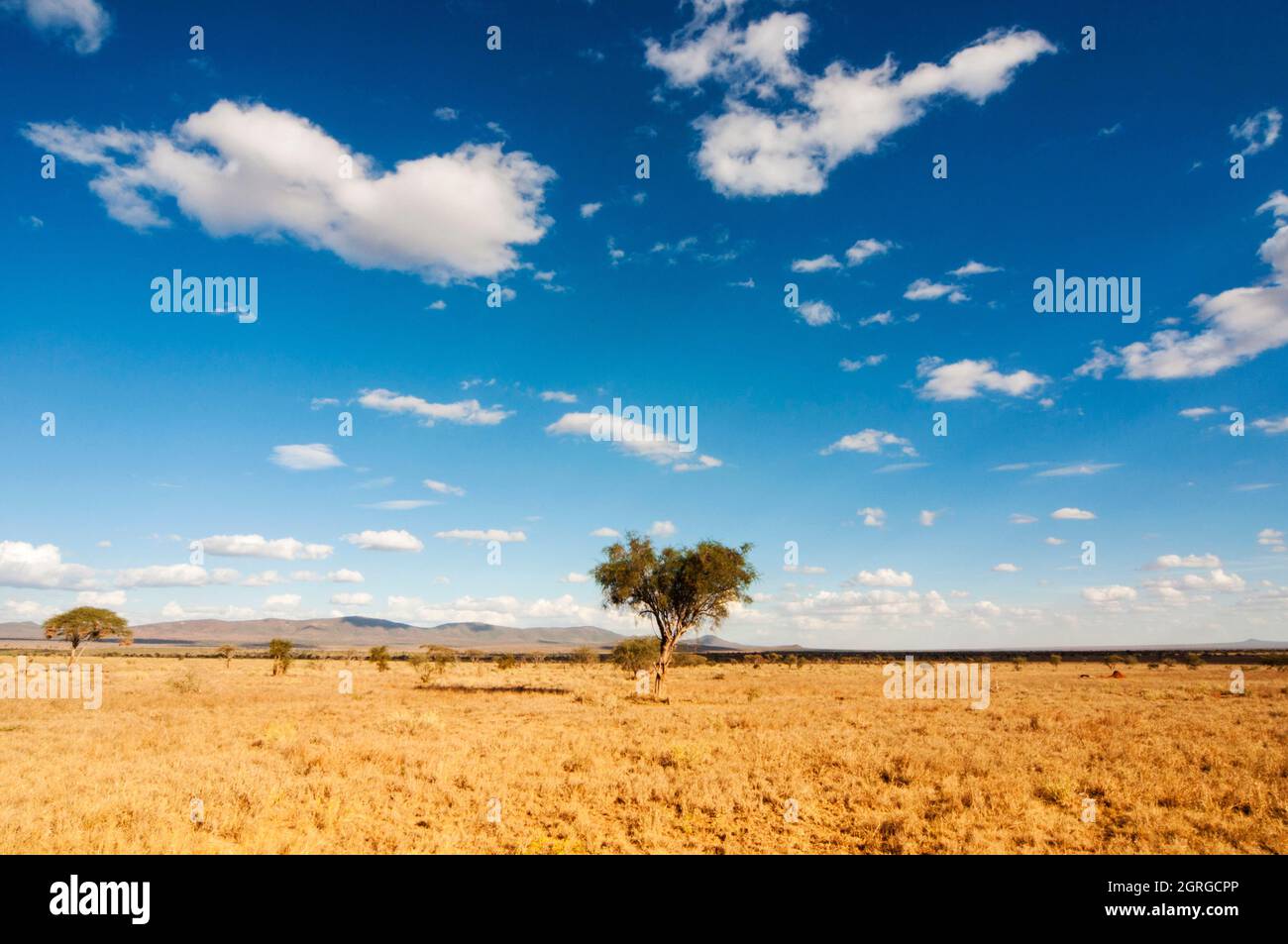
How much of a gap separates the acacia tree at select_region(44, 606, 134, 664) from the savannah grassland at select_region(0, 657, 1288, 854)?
1374 inches

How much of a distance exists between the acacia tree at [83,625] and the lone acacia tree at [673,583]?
48.0 m

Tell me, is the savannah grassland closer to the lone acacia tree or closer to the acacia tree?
the lone acacia tree

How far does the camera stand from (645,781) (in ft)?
50.0

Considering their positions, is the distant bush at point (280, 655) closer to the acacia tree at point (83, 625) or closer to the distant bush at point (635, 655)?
the acacia tree at point (83, 625)

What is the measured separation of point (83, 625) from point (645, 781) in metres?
63.9

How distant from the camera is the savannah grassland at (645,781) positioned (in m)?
11.4
